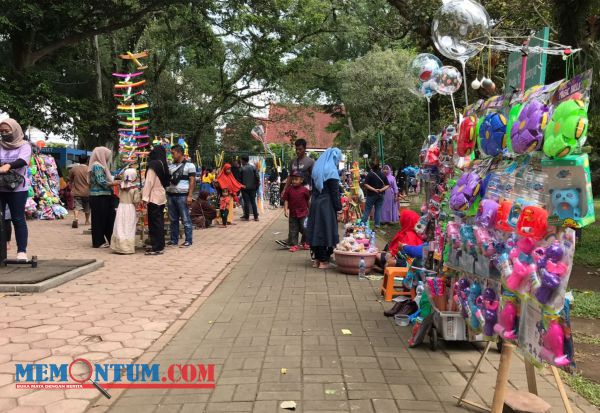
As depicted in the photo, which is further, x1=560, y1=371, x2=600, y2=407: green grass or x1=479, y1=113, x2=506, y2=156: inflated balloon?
x1=560, y1=371, x2=600, y2=407: green grass

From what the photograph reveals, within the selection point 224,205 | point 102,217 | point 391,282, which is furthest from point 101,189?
point 391,282

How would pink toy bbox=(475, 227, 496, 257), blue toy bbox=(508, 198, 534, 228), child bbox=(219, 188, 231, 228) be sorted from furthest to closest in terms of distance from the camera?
child bbox=(219, 188, 231, 228)
pink toy bbox=(475, 227, 496, 257)
blue toy bbox=(508, 198, 534, 228)

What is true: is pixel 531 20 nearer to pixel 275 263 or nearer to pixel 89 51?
pixel 275 263

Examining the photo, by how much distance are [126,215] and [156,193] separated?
66cm

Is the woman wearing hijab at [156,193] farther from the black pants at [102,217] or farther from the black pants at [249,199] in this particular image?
the black pants at [249,199]

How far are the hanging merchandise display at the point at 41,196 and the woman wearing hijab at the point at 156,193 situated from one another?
8.28 m

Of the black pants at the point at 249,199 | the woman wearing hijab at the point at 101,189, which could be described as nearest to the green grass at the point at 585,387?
the woman wearing hijab at the point at 101,189

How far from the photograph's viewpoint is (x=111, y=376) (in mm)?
3605

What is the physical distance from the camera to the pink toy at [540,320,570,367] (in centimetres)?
228

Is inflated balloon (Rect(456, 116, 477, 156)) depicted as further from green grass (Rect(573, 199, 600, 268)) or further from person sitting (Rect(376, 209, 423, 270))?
green grass (Rect(573, 199, 600, 268))

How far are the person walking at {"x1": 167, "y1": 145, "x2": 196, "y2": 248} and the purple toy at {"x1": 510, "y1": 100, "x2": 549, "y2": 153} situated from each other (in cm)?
741

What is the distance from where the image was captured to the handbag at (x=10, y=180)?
6168 mm

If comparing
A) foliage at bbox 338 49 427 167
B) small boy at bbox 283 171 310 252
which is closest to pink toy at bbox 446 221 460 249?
small boy at bbox 283 171 310 252

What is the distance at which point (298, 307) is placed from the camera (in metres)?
5.45
